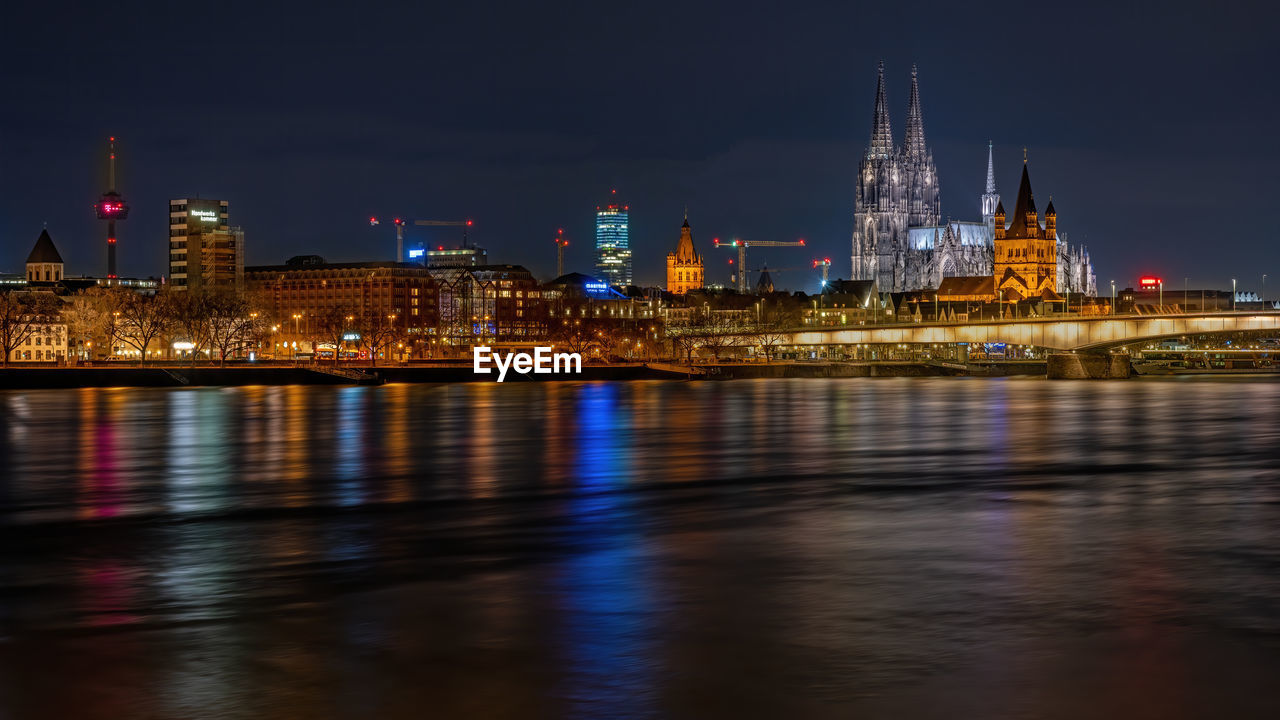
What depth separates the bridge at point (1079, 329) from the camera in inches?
4313

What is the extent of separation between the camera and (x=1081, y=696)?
13.9 metres

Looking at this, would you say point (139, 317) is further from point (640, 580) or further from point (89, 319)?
point (640, 580)

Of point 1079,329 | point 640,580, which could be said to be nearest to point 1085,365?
Answer: point 1079,329

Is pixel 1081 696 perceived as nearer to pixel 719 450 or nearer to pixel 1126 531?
pixel 1126 531

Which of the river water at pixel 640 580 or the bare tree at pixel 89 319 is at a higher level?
the bare tree at pixel 89 319

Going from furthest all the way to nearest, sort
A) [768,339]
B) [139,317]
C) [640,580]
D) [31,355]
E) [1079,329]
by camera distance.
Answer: [768,339] < [31,355] < [139,317] < [1079,329] < [640,580]

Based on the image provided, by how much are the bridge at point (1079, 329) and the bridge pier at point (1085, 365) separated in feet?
24.2

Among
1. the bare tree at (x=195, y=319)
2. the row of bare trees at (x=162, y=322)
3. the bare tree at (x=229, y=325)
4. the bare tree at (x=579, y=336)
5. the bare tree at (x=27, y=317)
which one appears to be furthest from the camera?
the bare tree at (x=579, y=336)

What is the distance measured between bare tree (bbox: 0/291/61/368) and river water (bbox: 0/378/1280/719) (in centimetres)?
9907

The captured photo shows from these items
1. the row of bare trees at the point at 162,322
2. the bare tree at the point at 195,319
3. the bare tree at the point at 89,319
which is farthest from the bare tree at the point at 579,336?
the bare tree at the point at 89,319

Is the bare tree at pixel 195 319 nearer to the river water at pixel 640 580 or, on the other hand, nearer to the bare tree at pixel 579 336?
the bare tree at pixel 579 336

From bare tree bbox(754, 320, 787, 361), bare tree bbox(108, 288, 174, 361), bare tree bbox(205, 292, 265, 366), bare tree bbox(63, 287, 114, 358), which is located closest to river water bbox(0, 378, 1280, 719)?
bare tree bbox(205, 292, 265, 366)

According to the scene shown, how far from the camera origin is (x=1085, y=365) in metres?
132

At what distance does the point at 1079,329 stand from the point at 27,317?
113121 mm
